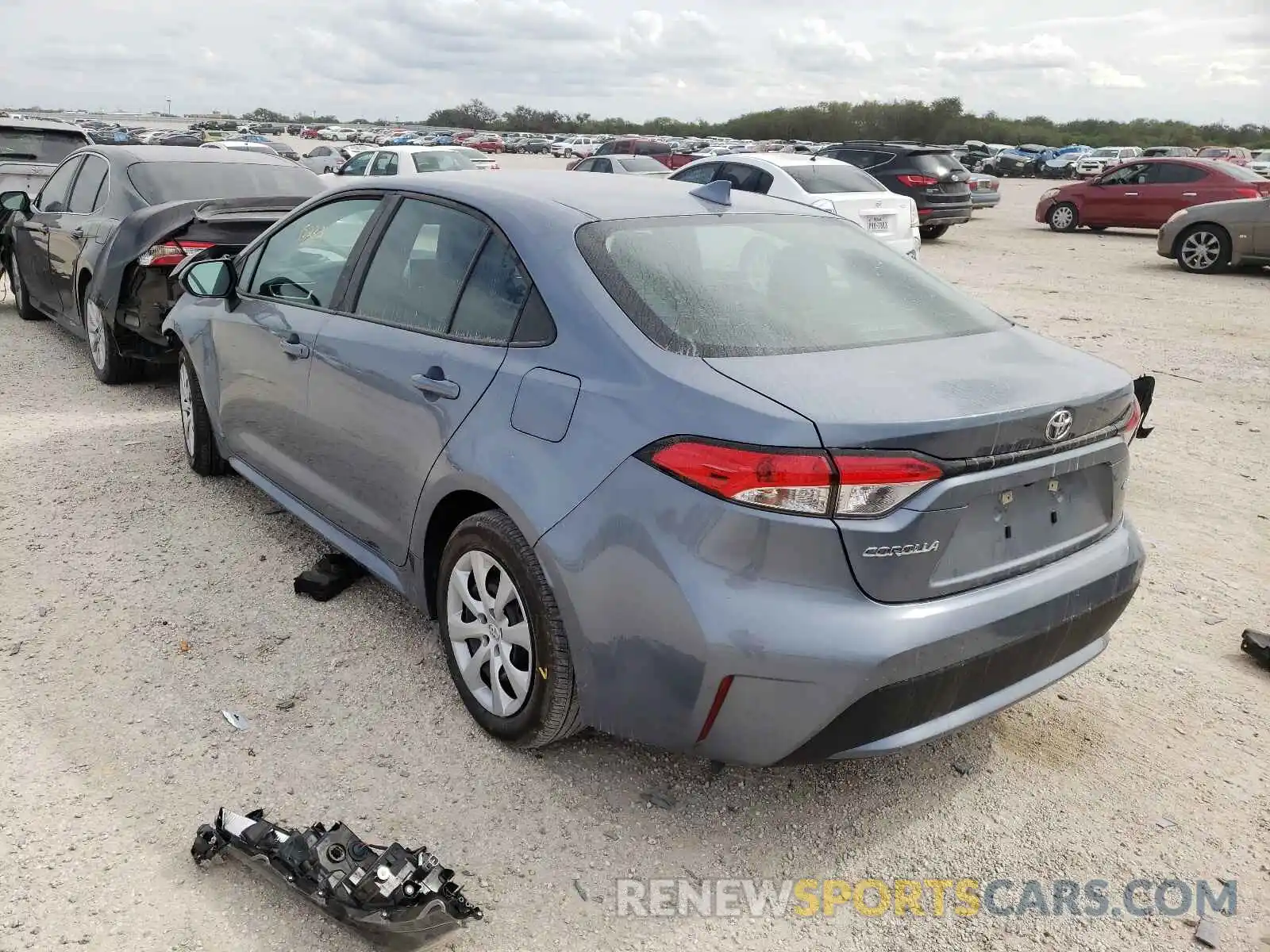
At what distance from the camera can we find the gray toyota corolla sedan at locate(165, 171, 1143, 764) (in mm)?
2309

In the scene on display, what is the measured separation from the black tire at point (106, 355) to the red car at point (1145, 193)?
1669 centimetres

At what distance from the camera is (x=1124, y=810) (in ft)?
9.44

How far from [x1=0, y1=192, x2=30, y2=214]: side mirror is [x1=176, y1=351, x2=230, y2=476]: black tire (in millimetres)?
4765

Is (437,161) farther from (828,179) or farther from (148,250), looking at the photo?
(148,250)

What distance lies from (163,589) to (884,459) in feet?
10.1

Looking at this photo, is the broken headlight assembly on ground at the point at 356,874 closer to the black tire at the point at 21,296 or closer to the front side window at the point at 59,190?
the front side window at the point at 59,190

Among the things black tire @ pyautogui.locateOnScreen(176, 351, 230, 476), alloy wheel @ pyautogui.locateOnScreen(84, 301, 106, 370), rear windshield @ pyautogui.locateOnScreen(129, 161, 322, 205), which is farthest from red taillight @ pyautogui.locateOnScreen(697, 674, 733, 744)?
rear windshield @ pyautogui.locateOnScreen(129, 161, 322, 205)

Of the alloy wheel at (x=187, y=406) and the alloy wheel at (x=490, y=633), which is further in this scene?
the alloy wheel at (x=187, y=406)

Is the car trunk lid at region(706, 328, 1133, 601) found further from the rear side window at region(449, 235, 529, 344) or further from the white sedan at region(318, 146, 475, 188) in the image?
the white sedan at region(318, 146, 475, 188)

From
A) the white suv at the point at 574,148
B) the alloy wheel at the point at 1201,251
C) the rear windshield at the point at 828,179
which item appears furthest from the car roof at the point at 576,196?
the white suv at the point at 574,148

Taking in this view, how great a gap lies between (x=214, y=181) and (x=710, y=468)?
21.4ft

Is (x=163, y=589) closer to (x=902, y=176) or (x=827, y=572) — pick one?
(x=827, y=572)

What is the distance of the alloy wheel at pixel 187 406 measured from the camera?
5156mm

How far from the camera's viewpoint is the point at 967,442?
2.35m
